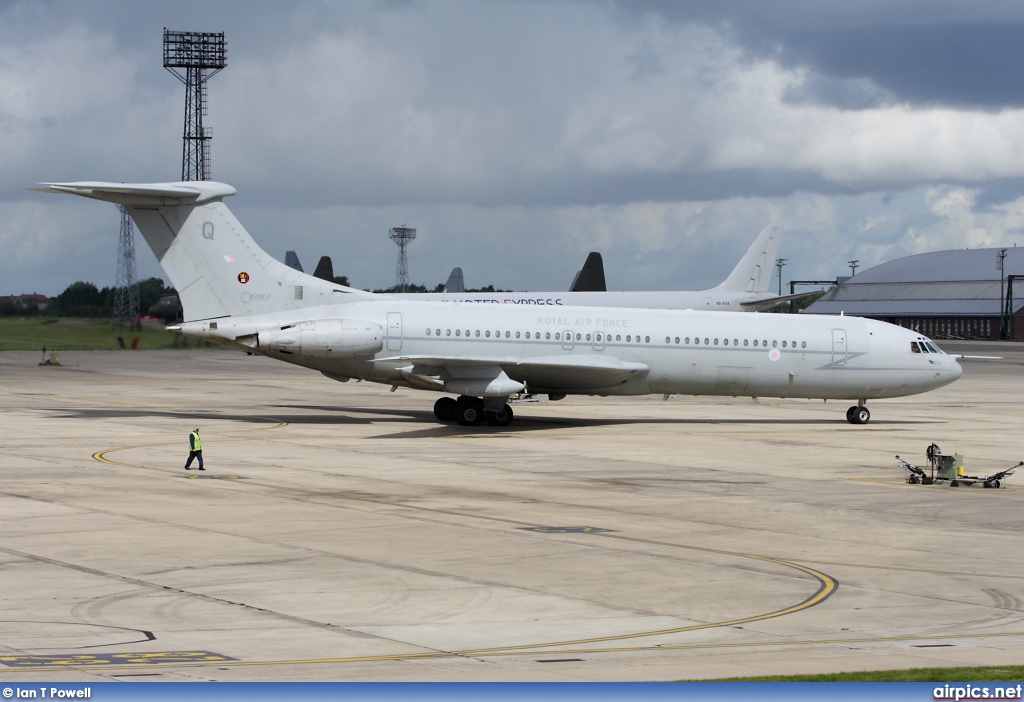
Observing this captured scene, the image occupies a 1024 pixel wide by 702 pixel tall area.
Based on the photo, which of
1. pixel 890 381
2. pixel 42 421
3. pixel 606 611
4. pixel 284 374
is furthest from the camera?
pixel 284 374

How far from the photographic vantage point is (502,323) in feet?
124

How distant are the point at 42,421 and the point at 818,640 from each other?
30521 mm

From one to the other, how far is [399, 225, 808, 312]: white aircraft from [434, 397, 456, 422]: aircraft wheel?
70.7 ft

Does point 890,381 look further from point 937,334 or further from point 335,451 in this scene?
point 937,334

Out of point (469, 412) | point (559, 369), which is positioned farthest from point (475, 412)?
point (559, 369)

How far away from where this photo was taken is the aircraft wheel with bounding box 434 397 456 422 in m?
38.2

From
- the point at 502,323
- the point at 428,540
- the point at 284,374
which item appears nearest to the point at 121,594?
the point at 428,540

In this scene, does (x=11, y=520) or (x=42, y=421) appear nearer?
(x=11, y=520)

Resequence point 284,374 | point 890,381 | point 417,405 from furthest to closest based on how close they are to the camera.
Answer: point 284,374, point 417,405, point 890,381

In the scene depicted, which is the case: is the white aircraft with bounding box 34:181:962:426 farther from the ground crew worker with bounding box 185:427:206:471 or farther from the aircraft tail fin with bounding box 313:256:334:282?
the aircraft tail fin with bounding box 313:256:334:282

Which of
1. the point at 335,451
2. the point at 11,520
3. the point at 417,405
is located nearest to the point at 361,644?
the point at 11,520

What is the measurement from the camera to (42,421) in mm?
37281

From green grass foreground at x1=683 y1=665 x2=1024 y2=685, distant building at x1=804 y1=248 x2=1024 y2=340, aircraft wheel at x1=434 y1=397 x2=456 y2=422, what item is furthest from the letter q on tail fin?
distant building at x1=804 y1=248 x2=1024 y2=340

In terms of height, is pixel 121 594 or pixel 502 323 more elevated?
pixel 502 323
